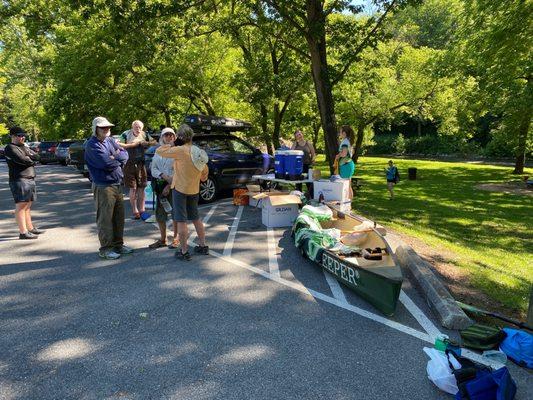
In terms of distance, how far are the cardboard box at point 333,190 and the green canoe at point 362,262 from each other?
140 centimetres

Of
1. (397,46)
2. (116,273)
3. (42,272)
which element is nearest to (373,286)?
(116,273)

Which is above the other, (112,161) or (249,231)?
(112,161)

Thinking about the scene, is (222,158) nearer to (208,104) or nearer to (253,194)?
(253,194)

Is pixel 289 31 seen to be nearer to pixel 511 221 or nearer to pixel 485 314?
pixel 511 221

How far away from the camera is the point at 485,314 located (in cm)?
412

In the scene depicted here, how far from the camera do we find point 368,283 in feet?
14.5

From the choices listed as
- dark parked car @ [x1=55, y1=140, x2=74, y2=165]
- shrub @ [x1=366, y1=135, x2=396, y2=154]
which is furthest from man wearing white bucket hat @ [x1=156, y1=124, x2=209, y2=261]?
shrub @ [x1=366, y1=135, x2=396, y2=154]

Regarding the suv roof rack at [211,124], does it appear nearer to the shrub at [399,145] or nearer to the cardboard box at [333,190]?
the cardboard box at [333,190]

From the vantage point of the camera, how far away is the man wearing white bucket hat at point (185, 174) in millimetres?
5566

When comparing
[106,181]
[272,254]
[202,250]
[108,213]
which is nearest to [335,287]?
[272,254]

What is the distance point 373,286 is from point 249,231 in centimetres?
382

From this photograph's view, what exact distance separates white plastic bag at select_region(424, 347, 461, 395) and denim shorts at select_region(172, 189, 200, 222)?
3.73 m

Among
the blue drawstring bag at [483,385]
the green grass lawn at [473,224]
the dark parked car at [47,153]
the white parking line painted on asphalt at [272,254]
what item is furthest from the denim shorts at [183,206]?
the dark parked car at [47,153]

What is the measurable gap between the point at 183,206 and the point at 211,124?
6.27m
